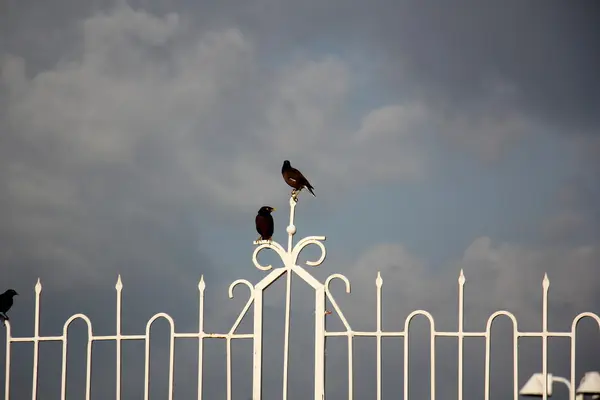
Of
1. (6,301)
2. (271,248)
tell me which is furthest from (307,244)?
(6,301)

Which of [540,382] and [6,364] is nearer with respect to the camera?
[540,382]

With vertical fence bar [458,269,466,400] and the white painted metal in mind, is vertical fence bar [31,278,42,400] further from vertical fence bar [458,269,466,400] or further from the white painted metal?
vertical fence bar [458,269,466,400]

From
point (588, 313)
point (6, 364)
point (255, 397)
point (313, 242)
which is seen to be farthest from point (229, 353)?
point (588, 313)

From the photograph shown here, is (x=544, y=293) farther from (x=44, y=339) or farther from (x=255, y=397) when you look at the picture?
(x=44, y=339)

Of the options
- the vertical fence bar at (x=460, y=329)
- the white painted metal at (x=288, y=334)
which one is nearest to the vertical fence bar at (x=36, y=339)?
the white painted metal at (x=288, y=334)

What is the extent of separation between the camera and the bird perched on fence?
11.0m

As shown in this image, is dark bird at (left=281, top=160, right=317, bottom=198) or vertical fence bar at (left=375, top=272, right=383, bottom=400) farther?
dark bird at (left=281, top=160, right=317, bottom=198)

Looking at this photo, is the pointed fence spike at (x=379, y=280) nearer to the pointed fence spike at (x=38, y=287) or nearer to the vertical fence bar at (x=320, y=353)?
the vertical fence bar at (x=320, y=353)

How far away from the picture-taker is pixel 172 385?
10.5m

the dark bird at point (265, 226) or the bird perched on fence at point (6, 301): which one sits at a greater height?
the dark bird at point (265, 226)

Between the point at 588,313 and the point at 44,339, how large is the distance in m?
4.90

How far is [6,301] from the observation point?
11.0 m

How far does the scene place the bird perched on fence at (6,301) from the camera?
11.0m

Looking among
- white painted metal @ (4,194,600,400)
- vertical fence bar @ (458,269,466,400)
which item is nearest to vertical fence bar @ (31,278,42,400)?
white painted metal @ (4,194,600,400)
